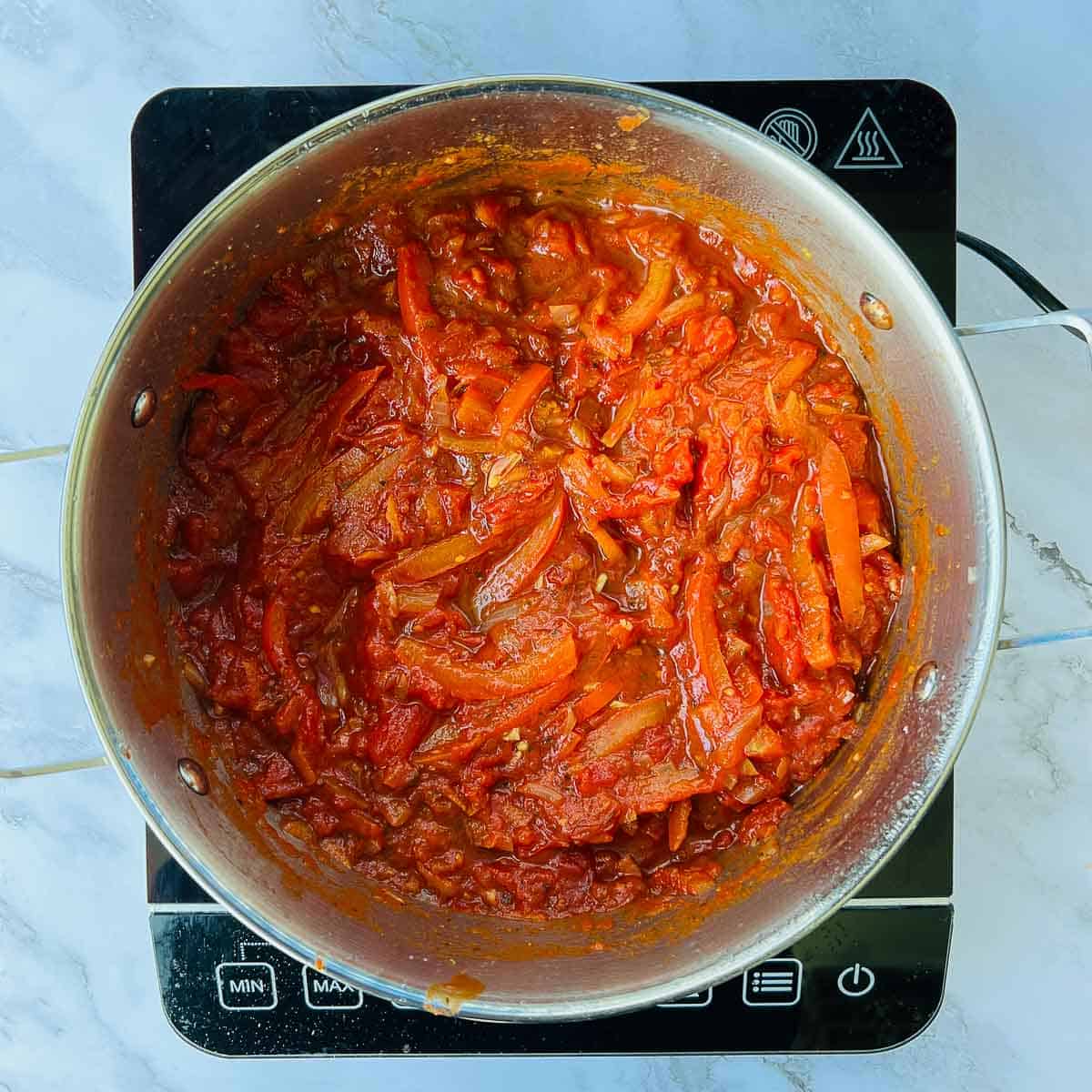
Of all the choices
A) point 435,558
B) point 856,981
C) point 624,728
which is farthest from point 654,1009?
point 435,558

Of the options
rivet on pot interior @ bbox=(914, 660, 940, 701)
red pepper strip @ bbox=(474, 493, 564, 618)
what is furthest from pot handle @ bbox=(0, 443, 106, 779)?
rivet on pot interior @ bbox=(914, 660, 940, 701)

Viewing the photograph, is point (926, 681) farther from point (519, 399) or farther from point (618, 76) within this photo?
point (618, 76)

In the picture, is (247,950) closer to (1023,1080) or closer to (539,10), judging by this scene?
→ (1023,1080)

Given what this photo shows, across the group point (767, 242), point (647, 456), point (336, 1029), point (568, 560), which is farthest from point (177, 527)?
point (767, 242)

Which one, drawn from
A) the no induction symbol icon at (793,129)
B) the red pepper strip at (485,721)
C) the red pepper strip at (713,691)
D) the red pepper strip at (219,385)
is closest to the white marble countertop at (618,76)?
the no induction symbol icon at (793,129)

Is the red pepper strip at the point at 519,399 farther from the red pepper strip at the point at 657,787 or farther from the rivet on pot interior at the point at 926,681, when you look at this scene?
the rivet on pot interior at the point at 926,681

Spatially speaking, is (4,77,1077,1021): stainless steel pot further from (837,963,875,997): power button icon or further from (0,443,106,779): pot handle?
(837,963,875,997): power button icon
